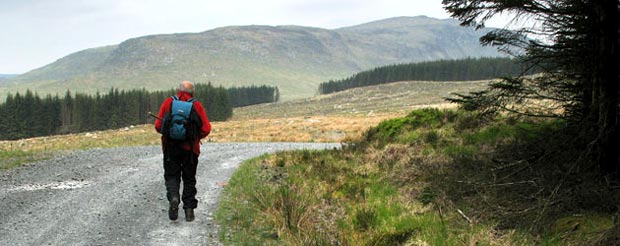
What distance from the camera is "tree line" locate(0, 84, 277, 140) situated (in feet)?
301

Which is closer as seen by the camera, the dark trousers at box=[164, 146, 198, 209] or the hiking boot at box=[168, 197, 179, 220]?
the hiking boot at box=[168, 197, 179, 220]

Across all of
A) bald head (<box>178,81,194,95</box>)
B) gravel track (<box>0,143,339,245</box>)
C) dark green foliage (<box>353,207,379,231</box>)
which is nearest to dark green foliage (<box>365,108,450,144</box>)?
gravel track (<box>0,143,339,245</box>)

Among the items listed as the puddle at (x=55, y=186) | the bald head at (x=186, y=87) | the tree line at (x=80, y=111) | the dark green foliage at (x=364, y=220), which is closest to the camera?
the dark green foliage at (x=364, y=220)

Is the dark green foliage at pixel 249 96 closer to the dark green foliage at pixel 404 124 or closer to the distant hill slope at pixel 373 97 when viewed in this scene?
the distant hill slope at pixel 373 97

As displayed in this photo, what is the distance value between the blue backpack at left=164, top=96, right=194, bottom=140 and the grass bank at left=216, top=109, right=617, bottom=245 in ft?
4.94

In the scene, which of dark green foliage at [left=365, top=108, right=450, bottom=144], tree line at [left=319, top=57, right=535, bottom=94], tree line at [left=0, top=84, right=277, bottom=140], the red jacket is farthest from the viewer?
tree line at [left=319, top=57, right=535, bottom=94]

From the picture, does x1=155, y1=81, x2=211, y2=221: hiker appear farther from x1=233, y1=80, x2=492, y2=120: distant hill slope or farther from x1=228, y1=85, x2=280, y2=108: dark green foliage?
x1=228, y1=85, x2=280, y2=108: dark green foliage

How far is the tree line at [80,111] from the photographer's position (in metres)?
91.7

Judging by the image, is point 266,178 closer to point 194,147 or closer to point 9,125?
point 194,147

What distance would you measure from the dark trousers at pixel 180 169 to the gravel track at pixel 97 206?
1.23 ft

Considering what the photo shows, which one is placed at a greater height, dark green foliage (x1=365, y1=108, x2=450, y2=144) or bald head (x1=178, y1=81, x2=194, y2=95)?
bald head (x1=178, y1=81, x2=194, y2=95)

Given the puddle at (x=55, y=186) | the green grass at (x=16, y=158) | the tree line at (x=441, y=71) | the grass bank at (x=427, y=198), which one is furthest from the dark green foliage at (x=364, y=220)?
the tree line at (x=441, y=71)

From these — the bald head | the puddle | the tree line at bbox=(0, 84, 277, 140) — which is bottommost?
the tree line at bbox=(0, 84, 277, 140)

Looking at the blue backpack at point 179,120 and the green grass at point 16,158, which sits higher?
the blue backpack at point 179,120
